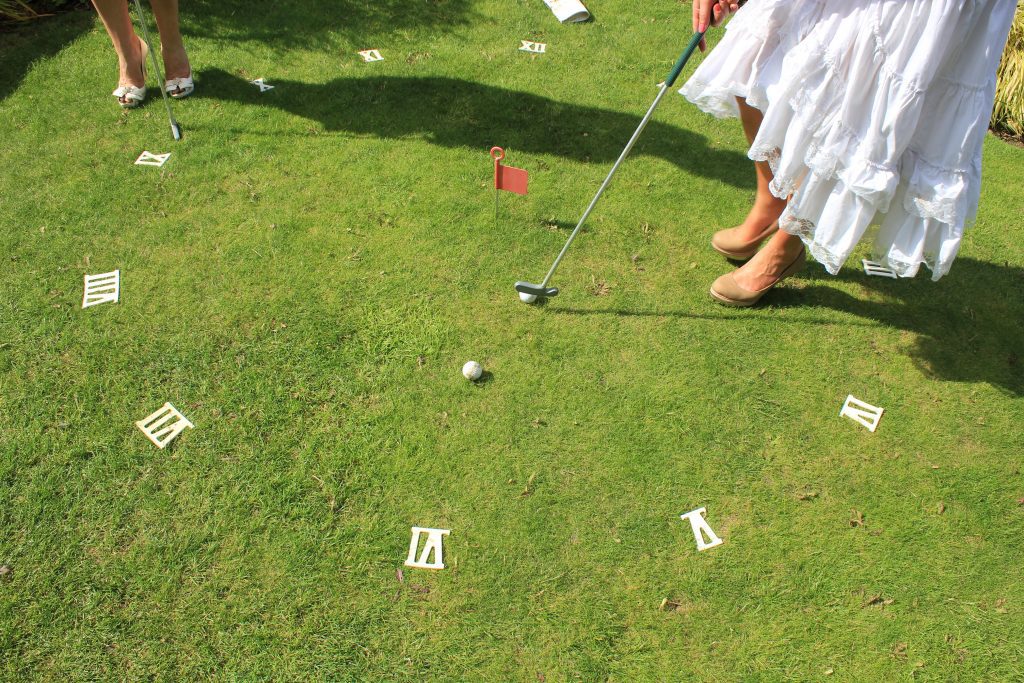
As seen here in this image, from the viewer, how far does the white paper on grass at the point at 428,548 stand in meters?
2.30

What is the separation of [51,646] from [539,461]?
1769 millimetres

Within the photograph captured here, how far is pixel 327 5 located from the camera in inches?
207

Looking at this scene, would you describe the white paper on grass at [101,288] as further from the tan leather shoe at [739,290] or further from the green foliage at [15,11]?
the green foliage at [15,11]

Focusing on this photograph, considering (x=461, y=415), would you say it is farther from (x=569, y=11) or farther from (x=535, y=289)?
(x=569, y=11)

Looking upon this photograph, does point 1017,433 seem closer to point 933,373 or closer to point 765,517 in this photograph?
point 933,373

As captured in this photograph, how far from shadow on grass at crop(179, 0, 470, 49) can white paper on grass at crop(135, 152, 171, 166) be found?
150cm

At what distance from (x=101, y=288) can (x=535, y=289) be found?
2128 millimetres

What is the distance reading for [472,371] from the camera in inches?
111

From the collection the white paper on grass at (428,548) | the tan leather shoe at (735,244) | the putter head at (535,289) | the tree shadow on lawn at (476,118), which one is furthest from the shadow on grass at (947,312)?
the white paper on grass at (428,548)

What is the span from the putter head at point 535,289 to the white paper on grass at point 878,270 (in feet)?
5.91

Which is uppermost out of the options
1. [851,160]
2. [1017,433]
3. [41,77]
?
[851,160]

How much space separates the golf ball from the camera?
2.82 metres

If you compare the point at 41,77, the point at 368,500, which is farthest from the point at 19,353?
the point at 41,77

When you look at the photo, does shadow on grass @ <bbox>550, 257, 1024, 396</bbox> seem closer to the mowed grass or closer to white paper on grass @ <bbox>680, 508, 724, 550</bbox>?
the mowed grass
